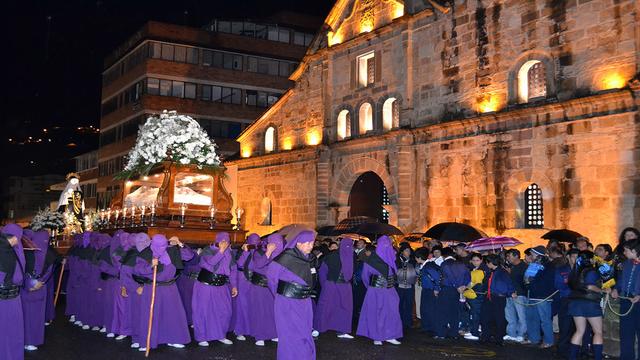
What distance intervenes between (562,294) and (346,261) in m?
4.87

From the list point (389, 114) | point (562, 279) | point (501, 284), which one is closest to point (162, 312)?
point (501, 284)

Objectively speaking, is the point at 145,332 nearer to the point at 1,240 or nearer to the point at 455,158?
the point at 1,240

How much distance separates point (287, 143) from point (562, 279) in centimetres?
2056

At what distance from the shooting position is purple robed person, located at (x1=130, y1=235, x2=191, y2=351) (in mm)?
12086

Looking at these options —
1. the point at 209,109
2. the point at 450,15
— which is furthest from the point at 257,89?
the point at 450,15

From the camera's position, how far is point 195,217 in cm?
1584

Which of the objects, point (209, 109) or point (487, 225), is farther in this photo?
point (209, 109)

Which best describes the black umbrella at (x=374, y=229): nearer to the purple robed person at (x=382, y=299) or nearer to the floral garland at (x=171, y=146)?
the floral garland at (x=171, y=146)

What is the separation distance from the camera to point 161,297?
12320mm

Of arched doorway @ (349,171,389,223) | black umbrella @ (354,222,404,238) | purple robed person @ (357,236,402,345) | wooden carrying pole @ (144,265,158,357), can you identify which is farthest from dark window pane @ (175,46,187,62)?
wooden carrying pole @ (144,265,158,357)

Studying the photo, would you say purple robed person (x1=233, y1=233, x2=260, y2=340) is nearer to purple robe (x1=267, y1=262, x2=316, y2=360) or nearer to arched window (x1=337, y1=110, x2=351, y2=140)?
purple robe (x1=267, y1=262, x2=316, y2=360)

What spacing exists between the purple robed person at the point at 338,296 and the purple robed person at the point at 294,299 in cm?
535

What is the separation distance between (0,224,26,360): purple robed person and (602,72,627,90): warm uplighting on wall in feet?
53.8

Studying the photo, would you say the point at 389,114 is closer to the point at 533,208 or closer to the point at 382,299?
the point at 533,208
